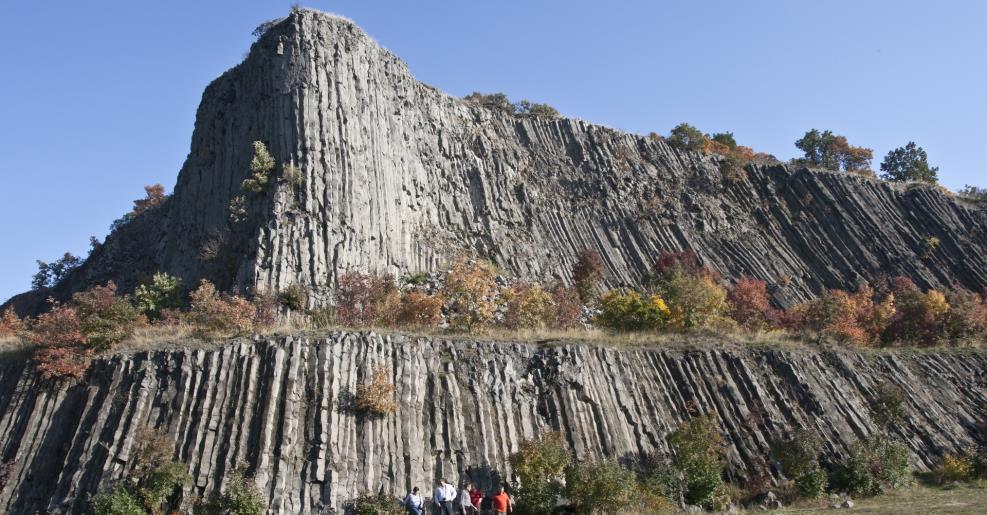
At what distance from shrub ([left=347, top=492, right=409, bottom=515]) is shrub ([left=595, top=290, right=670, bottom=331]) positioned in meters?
16.4

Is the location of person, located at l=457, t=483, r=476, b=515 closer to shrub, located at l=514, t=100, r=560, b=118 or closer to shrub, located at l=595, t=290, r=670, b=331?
shrub, located at l=595, t=290, r=670, b=331


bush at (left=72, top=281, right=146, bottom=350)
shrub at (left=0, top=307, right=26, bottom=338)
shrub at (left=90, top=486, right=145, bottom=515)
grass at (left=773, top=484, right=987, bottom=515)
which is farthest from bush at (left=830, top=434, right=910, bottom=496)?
shrub at (left=0, top=307, right=26, bottom=338)

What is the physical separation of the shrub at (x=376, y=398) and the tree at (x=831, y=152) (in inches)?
1839

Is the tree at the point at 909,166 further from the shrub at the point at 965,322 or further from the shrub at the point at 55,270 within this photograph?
the shrub at the point at 55,270

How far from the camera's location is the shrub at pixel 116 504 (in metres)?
19.3

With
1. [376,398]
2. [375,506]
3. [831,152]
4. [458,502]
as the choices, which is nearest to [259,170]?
[376,398]

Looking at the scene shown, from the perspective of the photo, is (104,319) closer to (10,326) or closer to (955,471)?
(10,326)

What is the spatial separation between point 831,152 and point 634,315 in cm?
3648

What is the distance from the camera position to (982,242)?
4778cm

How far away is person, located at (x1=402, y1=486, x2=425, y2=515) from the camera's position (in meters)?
20.0

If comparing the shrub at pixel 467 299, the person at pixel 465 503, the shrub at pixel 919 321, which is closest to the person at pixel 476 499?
the person at pixel 465 503

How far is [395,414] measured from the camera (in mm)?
22875

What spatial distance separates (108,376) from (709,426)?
1753cm

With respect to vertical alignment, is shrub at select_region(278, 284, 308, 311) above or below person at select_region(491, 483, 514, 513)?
above
